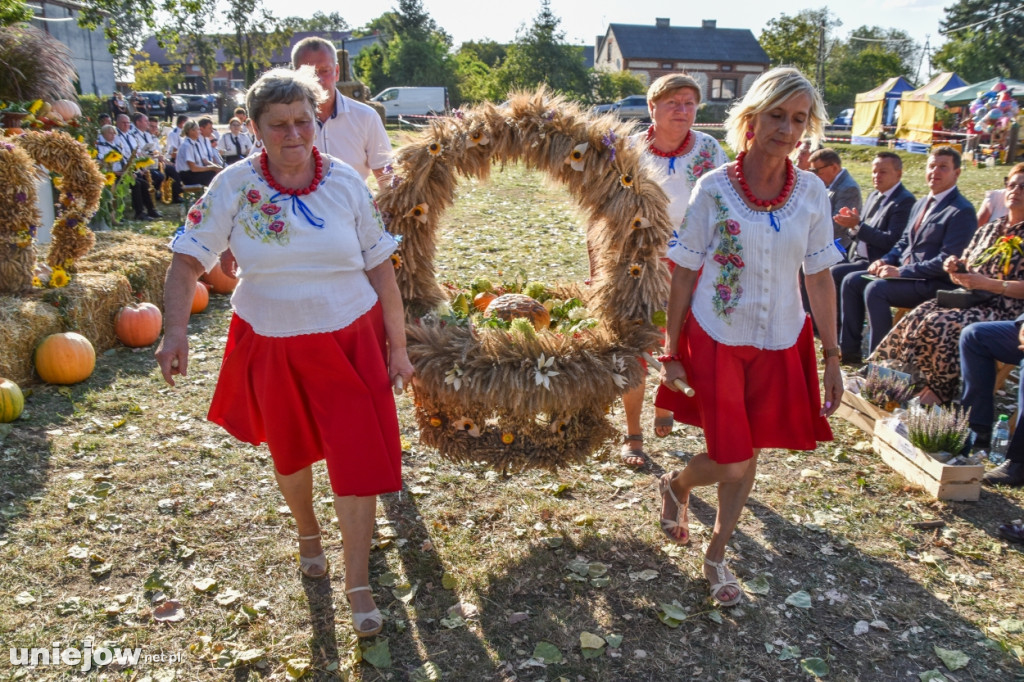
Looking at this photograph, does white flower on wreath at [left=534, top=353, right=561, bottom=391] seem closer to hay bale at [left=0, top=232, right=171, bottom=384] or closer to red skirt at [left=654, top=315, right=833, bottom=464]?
red skirt at [left=654, top=315, right=833, bottom=464]

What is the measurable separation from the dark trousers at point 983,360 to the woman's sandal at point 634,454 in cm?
212

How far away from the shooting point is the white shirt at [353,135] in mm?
4477

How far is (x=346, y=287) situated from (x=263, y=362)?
451 mm

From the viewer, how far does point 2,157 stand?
19.7 ft

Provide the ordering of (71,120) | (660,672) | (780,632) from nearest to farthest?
1. (660,672)
2. (780,632)
3. (71,120)

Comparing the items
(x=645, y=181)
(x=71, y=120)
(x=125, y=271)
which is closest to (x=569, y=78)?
(x=71, y=120)

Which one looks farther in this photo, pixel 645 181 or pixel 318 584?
pixel 645 181

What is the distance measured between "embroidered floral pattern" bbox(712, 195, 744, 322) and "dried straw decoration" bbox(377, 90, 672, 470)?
0.65 meters

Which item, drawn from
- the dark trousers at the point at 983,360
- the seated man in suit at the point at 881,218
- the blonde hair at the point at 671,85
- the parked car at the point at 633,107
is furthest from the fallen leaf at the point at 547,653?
the parked car at the point at 633,107

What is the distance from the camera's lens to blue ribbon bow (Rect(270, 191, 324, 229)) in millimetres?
2840

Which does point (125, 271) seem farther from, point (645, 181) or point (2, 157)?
→ point (645, 181)

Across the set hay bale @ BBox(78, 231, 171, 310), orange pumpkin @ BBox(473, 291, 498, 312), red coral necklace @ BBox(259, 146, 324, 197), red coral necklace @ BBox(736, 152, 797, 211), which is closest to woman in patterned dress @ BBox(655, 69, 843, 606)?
red coral necklace @ BBox(736, 152, 797, 211)

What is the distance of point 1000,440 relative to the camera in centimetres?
483

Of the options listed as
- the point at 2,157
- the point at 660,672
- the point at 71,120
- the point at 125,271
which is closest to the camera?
the point at 660,672
